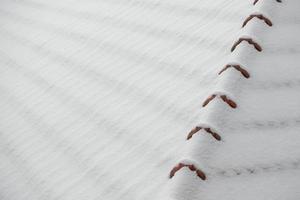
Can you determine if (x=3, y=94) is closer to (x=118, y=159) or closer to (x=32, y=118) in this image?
(x=32, y=118)

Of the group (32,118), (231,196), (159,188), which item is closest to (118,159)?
(159,188)

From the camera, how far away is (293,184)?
1.40 meters

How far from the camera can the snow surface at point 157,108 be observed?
1.42m

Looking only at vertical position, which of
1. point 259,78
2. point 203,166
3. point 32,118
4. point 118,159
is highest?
point 259,78

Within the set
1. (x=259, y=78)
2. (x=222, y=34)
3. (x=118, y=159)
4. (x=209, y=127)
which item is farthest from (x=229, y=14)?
(x=118, y=159)

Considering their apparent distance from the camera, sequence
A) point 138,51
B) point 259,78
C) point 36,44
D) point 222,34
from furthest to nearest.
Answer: point 36,44
point 138,51
point 222,34
point 259,78

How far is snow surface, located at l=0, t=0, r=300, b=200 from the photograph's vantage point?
4.66 feet

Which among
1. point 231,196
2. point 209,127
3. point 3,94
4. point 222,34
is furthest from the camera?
point 3,94

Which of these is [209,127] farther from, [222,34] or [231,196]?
[222,34]

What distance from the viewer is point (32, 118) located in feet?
7.45

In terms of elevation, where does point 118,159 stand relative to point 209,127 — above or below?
below

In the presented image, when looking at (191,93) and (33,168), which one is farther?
(33,168)

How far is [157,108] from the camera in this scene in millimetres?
1753

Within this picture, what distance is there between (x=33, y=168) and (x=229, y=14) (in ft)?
3.97
